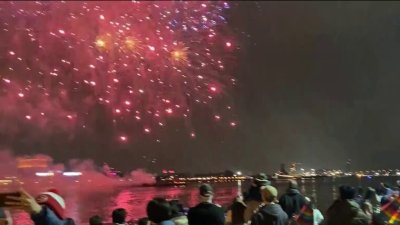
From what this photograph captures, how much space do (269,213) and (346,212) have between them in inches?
40.4

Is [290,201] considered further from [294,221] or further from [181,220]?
[181,220]

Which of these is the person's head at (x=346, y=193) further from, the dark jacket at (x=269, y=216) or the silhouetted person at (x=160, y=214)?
the silhouetted person at (x=160, y=214)

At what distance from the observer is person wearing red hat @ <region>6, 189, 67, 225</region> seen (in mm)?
4703

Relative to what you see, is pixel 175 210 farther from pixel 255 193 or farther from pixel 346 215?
pixel 346 215

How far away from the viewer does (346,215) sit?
5.96m

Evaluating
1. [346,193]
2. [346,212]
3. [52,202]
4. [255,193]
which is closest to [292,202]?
[255,193]

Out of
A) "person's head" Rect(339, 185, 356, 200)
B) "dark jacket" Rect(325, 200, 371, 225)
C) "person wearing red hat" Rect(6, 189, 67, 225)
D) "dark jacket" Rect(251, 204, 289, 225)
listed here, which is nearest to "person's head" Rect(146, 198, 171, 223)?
"person wearing red hat" Rect(6, 189, 67, 225)

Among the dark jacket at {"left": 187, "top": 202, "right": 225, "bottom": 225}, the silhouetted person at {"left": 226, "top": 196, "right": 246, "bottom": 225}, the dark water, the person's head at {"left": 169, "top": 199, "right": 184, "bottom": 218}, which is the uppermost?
the dark jacket at {"left": 187, "top": 202, "right": 225, "bottom": 225}

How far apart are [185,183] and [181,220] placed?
17851cm

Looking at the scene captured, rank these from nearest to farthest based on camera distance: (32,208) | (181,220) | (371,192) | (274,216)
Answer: (32,208)
(274,216)
(181,220)
(371,192)

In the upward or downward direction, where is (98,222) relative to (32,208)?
downward

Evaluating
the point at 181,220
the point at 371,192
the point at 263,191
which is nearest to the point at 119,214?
the point at 181,220

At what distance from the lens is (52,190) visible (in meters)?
5.33

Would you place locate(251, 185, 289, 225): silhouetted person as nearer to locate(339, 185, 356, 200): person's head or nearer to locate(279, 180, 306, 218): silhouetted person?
locate(339, 185, 356, 200): person's head
